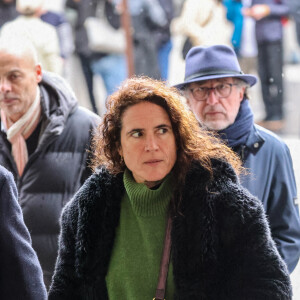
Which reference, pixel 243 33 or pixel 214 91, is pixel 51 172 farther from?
pixel 243 33

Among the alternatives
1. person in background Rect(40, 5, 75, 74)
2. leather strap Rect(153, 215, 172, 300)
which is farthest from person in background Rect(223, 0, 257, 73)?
leather strap Rect(153, 215, 172, 300)

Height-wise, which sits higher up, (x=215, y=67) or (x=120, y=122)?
(x=215, y=67)

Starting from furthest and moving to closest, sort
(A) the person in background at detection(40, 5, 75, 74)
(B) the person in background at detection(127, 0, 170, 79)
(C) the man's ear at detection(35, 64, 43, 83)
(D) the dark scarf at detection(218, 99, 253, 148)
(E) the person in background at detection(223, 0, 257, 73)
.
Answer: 1. (A) the person in background at detection(40, 5, 75, 74)
2. (B) the person in background at detection(127, 0, 170, 79)
3. (E) the person in background at detection(223, 0, 257, 73)
4. (C) the man's ear at detection(35, 64, 43, 83)
5. (D) the dark scarf at detection(218, 99, 253, 148)

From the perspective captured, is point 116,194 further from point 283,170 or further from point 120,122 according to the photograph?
point 283,170

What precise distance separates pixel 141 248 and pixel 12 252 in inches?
14.2

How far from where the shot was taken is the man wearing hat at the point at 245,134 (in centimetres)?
245

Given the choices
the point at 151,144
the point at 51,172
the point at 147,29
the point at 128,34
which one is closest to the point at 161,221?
the point at 151,144

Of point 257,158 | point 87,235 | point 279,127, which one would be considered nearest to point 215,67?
point 257,158

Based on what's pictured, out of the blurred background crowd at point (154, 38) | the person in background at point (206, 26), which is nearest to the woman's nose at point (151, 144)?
the blurred background crowd at point (154, 38)

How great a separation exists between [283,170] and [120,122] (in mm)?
856

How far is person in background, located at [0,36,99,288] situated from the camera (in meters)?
2.79

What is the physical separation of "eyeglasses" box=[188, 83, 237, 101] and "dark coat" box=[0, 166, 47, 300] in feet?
3.62

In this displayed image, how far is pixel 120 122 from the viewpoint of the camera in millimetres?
1926

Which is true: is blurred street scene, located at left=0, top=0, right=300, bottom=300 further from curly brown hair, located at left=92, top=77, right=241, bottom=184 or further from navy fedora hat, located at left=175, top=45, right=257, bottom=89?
curly brown hair, located at left=92, top=77, right=241, bottom=184
